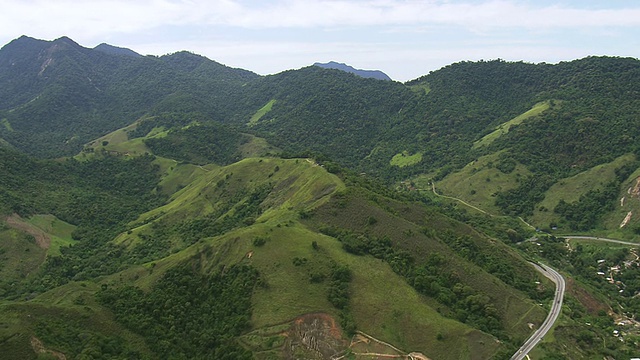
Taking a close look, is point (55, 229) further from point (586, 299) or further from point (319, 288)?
point (586, 299)

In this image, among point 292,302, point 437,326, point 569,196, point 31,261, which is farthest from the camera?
point 569,196

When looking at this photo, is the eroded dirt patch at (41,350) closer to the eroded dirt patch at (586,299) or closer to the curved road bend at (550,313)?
the curved road bend at (550,313)

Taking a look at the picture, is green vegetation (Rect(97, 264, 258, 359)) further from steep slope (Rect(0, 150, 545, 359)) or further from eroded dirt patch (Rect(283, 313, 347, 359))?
eroded dirt patch (Rect(283, 313, 347, 359))

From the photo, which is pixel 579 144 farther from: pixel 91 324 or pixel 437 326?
pixel 91 324

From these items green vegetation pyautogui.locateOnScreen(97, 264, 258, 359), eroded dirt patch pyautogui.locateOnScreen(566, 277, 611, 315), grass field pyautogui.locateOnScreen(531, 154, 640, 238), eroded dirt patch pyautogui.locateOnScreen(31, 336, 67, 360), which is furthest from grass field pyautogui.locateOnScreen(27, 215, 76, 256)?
grass field pyautogui.locateOnScreen(531, 154, 640, 238)

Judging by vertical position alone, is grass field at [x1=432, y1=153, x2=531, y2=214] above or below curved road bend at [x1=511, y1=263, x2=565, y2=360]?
above

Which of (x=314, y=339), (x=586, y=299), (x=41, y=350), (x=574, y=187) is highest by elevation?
(x=574, y=187)

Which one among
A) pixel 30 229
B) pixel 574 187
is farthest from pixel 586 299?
pixel 30 229

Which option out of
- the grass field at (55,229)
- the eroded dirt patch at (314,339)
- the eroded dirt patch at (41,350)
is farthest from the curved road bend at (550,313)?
the grass field at (55,229)

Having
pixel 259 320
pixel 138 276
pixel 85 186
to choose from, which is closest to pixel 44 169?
pixel 85 186
